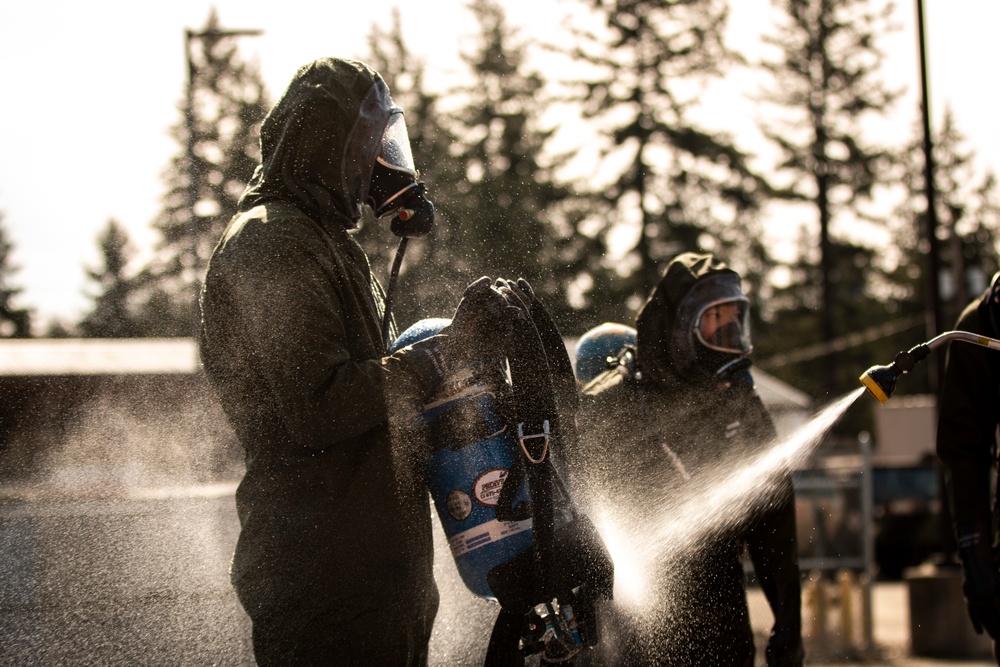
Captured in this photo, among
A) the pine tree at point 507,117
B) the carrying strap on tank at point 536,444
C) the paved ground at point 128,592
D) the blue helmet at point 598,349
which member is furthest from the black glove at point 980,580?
the pine tree at point 507,117

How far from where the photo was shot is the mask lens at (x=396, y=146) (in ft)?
9.11

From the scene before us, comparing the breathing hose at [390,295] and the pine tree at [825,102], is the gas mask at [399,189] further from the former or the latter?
the pine tree at [825,102]

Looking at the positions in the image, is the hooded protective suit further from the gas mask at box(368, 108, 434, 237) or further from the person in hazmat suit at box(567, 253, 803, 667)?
the person in hazmat suit at box(567, 253, 803, 667)

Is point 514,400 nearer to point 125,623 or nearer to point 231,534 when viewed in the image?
point 231,534

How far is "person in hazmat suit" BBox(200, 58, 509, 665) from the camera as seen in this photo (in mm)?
2357

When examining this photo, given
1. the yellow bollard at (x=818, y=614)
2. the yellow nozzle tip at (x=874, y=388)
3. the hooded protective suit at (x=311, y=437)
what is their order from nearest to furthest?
the hooded protective suit at (x=311, y=437)
the yellow nozzle tip at (x=874, y=388)
the yellow bollard at (x=818, y=614)

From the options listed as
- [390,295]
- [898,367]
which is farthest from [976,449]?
[390,295]

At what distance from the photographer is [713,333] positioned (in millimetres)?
3932

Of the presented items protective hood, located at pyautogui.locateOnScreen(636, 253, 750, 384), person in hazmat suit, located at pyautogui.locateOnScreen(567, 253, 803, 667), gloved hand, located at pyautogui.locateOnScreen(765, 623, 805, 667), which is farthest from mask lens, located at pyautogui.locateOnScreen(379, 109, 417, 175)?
gloved hand, located at pyautogui.locateOnScreen(765, 623, 805, 667)

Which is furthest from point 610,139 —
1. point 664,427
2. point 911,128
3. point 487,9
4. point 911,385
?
point 911,385

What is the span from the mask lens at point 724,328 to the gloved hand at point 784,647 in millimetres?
951

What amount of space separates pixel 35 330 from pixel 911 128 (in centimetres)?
3007

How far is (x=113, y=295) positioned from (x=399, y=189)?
6507mm

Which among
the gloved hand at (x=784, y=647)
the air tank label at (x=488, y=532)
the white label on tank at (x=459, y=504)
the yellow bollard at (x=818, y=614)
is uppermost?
the white label on tank at (x=459, y=504)
